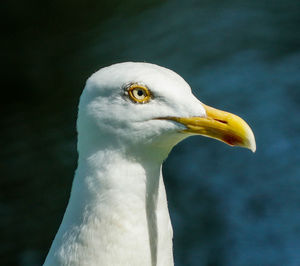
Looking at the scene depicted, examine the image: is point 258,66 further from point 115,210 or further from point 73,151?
point 115,210

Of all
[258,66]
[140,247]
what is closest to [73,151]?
[258,66]

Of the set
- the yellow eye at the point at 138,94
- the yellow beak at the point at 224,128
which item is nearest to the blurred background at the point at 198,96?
the yellow beak at the point at 224,128

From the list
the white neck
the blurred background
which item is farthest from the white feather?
the blurred background

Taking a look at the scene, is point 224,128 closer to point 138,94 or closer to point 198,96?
point 138,94

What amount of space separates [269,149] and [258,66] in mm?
1110

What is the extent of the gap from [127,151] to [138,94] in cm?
23

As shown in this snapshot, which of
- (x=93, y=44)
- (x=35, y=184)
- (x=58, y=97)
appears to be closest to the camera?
(x=35, y=184)

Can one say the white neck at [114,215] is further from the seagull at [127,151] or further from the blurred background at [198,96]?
the blurred background at [198,96]

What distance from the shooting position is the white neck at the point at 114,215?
332 centimetres

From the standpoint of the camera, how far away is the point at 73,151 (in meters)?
7.32

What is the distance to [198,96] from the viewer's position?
24.8 ft

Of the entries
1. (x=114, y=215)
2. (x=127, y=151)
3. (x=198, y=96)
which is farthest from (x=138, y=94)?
(x=198, y=96)

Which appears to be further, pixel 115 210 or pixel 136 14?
pixel 136 14

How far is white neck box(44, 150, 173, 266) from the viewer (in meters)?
3.32
